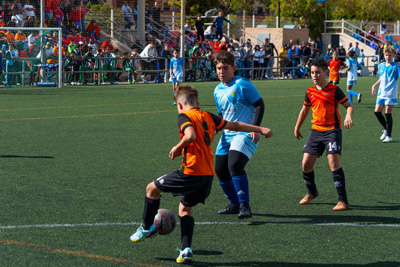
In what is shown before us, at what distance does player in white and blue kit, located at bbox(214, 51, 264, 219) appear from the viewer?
672cm

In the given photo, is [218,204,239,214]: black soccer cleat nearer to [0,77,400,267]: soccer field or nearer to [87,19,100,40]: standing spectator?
[0,77,400,267]: soccer field

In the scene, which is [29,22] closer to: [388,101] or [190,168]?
[388,101]

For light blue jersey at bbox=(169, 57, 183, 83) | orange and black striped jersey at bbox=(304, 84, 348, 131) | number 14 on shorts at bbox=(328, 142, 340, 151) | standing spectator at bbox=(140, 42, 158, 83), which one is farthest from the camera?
standing spectator at bbox=(140, 42, 158, 83)

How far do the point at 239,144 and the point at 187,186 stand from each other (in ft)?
5.32

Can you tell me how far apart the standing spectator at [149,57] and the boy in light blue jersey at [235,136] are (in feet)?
79.6

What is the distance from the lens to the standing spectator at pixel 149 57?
31067 mm

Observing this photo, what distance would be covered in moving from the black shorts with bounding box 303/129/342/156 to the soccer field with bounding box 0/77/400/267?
64 centimetres

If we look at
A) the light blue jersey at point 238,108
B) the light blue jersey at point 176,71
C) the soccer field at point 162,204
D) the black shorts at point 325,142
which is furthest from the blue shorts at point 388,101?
the light blue jersey at point 176,71

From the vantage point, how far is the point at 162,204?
7.40m

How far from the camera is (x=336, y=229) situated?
6449mm

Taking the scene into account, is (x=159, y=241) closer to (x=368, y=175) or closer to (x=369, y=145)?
(x=368, y=175)

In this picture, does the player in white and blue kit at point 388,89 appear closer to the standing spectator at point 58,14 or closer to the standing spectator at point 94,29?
the standing spectator at point 58,14

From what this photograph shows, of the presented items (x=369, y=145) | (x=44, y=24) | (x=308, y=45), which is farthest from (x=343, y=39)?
(x=369, y=145)

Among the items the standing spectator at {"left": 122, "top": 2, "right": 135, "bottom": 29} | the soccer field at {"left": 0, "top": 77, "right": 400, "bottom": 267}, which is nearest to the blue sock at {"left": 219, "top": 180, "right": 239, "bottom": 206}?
the soccer field at {"left": 0, "top": 77, "right": 400, "bottom": 267}
